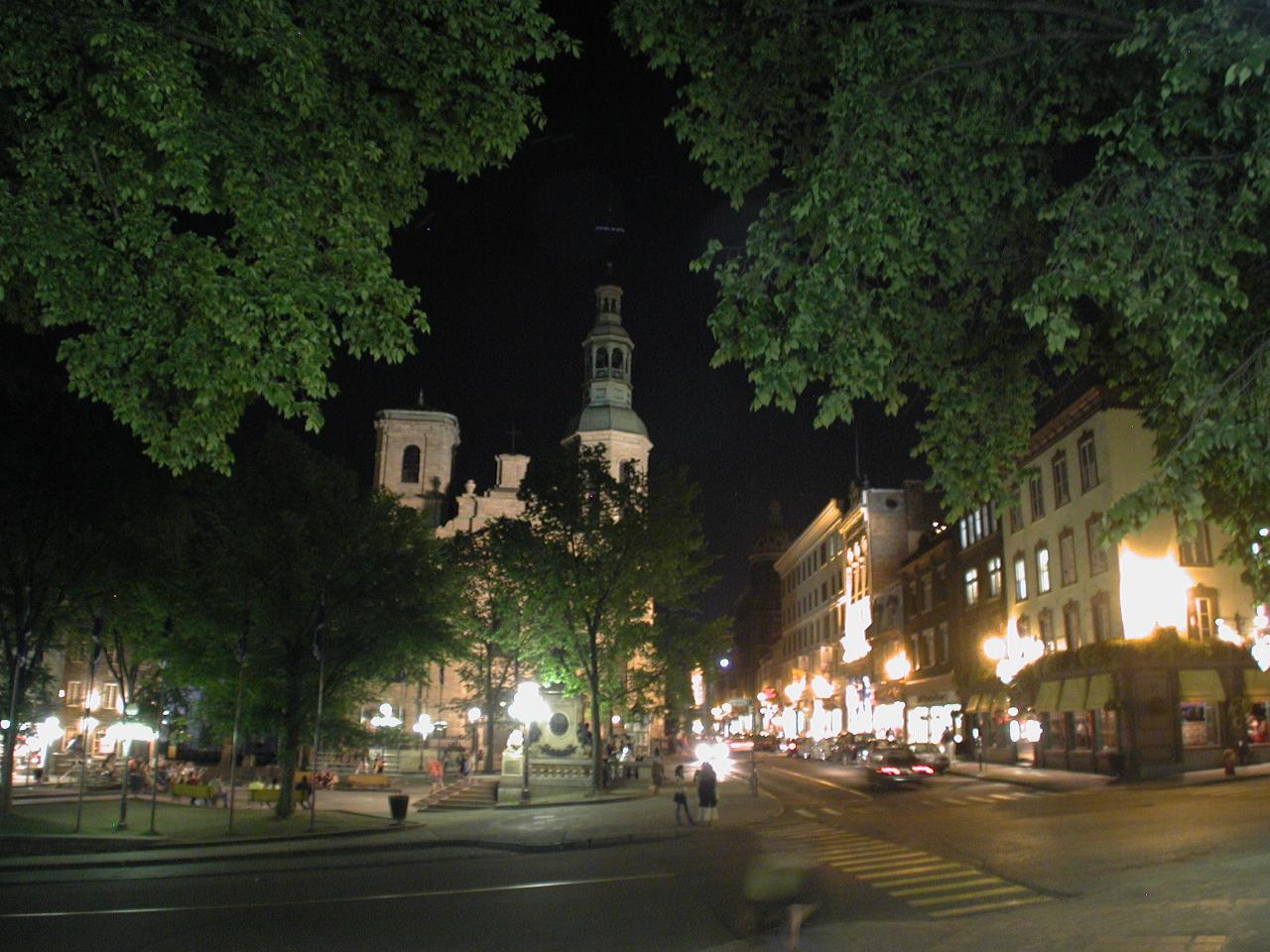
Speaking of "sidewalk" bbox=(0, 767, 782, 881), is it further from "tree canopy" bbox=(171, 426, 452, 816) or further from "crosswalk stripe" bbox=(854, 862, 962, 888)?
"crosswalk stripe" bbox=(854, 862, 962, 888)

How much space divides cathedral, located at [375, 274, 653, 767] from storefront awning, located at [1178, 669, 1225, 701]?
4280 cm

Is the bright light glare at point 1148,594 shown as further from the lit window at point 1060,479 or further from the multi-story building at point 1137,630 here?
the lit window at point 1060,479

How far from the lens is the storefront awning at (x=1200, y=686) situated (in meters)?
37.3

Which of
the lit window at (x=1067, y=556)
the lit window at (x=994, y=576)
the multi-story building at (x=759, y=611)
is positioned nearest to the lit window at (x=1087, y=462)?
the lit window at (x=1067, y=556)

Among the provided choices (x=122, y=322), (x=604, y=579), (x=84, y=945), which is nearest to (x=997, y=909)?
(x=84, y=945)

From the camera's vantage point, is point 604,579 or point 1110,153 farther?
point 604,579

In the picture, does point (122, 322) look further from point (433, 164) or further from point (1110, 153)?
point (1110, 153)

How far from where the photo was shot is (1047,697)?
4400cm

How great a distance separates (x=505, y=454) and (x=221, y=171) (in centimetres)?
7124

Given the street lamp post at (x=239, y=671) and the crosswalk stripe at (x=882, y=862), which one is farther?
the street lamp post at (x=239, y=671)

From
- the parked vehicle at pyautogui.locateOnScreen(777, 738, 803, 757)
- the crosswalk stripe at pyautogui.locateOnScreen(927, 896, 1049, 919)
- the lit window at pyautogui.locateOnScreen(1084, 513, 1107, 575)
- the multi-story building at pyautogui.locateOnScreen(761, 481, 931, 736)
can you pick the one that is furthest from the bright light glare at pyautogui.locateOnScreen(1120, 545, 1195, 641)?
the parked vehicle at pyautogui.locateOnScreen(777, 738, 803, 757)

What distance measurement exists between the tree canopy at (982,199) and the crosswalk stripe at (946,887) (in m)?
5.87

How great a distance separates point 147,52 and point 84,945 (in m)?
9.68

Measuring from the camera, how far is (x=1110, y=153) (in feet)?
29.1
